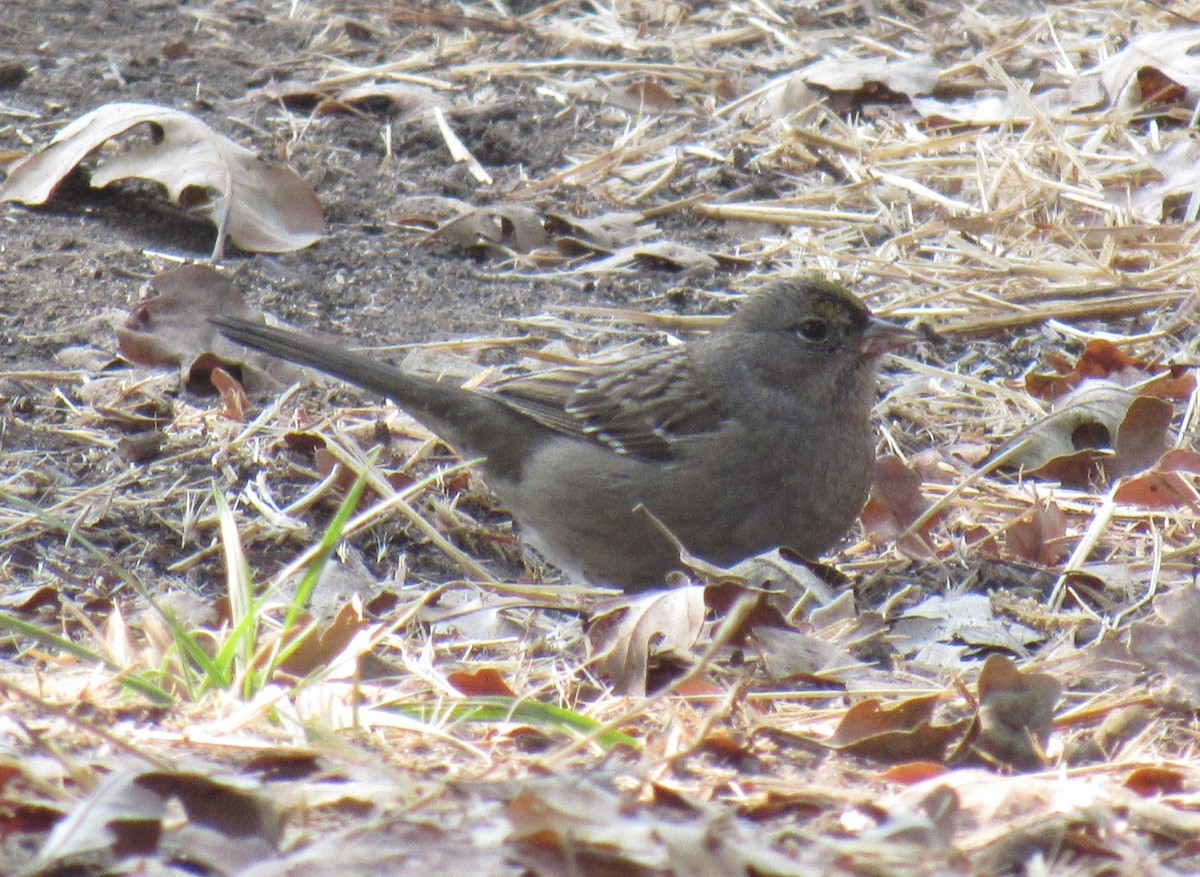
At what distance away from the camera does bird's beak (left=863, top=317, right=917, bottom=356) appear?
435 centimetres

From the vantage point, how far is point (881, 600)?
12.7ft

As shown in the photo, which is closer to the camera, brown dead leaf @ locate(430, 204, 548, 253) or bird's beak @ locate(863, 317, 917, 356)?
bird's beak @ locate(863, 317, 917, 356)

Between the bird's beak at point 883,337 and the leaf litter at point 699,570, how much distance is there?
0.34 metres

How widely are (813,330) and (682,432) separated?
1.52ft

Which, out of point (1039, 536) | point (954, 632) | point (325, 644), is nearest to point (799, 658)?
point (954, 632)

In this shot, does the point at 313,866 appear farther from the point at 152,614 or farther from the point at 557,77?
the point at 557,77

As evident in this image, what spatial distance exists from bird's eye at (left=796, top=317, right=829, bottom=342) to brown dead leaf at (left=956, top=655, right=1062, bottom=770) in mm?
1788

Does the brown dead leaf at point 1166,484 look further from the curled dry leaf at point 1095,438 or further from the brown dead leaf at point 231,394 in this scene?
the brown dead leaf at point 231,394

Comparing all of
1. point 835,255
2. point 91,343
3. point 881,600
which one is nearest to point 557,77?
point 835,255

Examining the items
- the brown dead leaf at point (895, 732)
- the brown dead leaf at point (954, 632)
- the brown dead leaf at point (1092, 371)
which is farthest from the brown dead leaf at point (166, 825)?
the brown dead leaf at point (1092, 371)

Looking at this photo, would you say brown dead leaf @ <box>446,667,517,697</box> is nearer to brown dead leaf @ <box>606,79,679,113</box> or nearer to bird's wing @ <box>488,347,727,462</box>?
bird's wing @ <box>488,347,727,462</box>

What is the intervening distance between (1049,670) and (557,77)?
4.28 metres

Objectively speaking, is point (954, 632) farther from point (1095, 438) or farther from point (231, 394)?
point (231, 394)

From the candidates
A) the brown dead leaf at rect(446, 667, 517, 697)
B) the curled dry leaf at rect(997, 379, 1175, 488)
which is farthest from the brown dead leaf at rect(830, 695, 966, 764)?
the curled dry leaf at rect(997, 379, 1175, 488)
